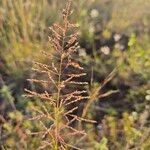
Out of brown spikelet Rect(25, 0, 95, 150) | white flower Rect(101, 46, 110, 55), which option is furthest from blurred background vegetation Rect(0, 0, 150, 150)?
brown spikelet Rect(25, 0, 95, 150)

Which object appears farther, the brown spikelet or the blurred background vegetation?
the blurred background vegetation

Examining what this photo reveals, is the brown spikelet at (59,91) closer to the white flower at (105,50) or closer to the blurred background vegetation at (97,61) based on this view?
the blurred background vegetation at (97,61)

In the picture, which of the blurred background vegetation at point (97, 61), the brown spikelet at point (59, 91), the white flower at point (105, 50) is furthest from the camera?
the white flower at point (105, 50)

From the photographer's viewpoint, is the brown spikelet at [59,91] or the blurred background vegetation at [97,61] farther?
the blurred background vegetation at [97,61]

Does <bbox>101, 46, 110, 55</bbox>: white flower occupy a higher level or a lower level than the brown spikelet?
lower

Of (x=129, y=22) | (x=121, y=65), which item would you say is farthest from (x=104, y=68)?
(x=129, y=22)

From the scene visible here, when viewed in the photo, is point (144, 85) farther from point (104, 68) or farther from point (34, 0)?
point (34, 0)

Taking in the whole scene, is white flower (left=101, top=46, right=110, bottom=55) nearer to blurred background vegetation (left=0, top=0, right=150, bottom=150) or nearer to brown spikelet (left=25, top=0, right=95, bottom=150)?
blurred background vegetation (left=0, top=0, right=150, bottom=150)

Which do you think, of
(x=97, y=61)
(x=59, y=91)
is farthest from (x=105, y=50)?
(x=59, y=91)

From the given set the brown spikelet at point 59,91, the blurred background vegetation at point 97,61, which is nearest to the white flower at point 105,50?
the blurred background vegetation at point 97,61
